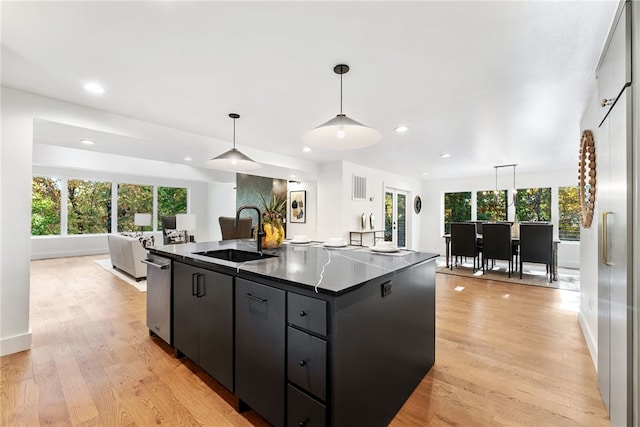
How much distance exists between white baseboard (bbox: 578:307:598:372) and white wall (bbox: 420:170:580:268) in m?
4.74

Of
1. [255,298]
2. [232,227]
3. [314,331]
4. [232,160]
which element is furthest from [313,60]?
[232,227]

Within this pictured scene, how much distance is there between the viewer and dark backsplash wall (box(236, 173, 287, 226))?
8172 millimetres

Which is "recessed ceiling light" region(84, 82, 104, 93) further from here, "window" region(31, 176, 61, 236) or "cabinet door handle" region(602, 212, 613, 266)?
"window" region(31, 176, 61, 236)

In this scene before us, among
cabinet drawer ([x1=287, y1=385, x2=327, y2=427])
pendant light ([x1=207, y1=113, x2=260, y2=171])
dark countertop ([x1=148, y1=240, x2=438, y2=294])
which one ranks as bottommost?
cabinet drawer ([x1=287, y1=385, x2=327, y2=427])

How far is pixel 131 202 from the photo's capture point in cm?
896

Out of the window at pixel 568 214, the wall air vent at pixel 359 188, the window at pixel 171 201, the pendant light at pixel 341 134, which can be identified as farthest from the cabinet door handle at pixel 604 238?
the window at pixel 171 201

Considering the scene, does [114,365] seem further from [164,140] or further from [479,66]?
[479,66]

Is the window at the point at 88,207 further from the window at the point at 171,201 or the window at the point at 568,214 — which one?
the window at the point at 568,214

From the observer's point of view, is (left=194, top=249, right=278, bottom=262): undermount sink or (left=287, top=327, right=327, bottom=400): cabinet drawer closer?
(left=287, top=327, right=327, bottom=400): cabinet drawer

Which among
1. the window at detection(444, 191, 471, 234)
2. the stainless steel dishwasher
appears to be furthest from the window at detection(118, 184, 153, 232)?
the window at detection(444, 191, 471, 234)

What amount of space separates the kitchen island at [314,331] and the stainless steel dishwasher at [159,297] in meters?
0.29

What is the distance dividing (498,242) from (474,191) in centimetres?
318

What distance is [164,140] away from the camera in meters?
3.93

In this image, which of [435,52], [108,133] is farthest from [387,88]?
[108,133]
